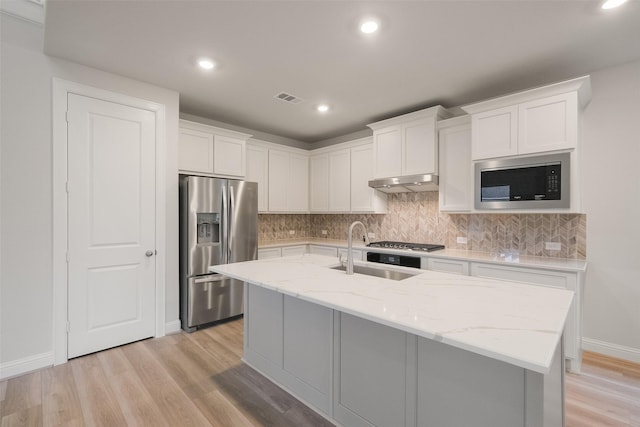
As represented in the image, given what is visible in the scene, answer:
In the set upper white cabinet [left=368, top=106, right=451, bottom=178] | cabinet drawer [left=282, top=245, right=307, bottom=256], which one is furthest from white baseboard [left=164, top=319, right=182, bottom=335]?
upper white cabinet [left=368, top=106, right=451, bottom=178]

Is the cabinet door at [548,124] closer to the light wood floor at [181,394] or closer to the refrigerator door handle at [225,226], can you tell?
the light wood floor at [181,394]

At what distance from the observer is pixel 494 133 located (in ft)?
9.57

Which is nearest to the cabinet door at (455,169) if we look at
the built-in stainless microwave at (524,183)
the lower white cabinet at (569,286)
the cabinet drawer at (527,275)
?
the built-in stainless microwave at (524,183)

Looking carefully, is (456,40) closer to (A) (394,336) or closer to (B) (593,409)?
(A) (394,336)

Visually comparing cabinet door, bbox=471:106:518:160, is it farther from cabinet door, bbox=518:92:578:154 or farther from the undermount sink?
the undermount sink

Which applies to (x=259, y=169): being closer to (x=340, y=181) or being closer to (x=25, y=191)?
(x=340, y=181)

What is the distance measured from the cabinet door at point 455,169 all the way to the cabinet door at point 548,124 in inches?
22.4

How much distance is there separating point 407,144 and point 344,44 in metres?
1.73

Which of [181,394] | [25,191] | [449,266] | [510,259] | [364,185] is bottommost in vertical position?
[181,394]

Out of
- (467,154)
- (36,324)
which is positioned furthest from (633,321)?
(36,324)

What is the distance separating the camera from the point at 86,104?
2664 millimetres

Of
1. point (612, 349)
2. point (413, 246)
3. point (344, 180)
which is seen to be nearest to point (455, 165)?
point (413, 246)

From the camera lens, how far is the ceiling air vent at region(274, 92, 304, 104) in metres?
3.27

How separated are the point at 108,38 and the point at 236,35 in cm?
99
